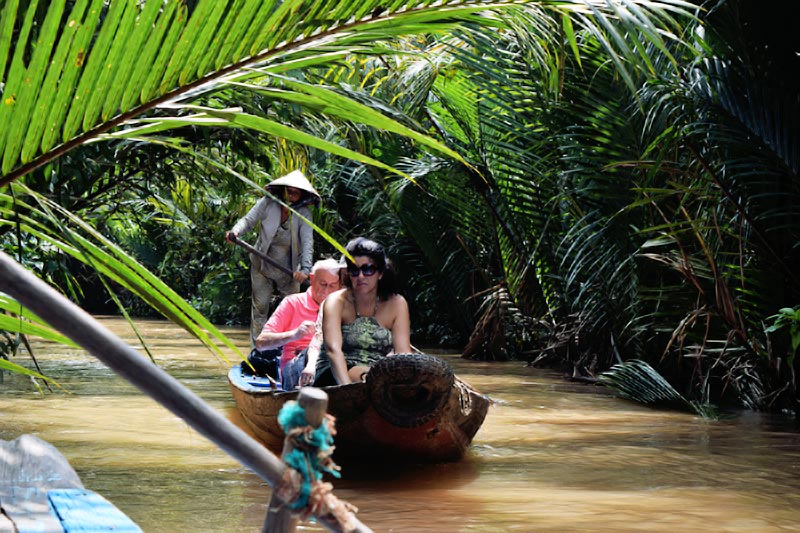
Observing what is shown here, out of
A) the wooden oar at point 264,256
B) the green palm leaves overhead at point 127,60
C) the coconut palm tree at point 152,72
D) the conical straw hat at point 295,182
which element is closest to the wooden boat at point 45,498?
the coconut palm tree at point 152,72

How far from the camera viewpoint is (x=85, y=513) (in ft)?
9.41

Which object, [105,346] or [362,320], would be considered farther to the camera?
[362,320]

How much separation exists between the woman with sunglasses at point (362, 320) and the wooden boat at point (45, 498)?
9.62ft

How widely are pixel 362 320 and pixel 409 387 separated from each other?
771mm

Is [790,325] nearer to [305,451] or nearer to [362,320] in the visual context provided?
[362,320]

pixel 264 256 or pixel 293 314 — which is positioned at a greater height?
pixel 264 256

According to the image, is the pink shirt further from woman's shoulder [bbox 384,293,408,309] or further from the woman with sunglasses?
woman's shoulder [bbox 384,293,408,309]

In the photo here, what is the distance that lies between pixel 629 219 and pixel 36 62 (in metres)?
8.69

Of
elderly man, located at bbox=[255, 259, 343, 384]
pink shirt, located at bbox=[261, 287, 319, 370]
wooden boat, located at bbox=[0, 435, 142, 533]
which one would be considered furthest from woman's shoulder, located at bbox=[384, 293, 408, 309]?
wooden boat, located at bbox=[0, 435, 142, 533]

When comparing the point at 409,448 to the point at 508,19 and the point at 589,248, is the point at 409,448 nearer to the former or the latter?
the point at 508,19

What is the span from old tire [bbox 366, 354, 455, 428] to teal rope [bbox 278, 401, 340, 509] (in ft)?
13.7

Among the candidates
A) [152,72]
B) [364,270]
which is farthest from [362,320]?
[152,72]

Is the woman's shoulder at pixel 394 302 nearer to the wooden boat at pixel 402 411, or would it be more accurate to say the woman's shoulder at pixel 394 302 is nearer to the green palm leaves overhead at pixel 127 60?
the wooden boat at pixel 402 411

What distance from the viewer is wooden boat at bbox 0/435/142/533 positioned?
9.04 ft
